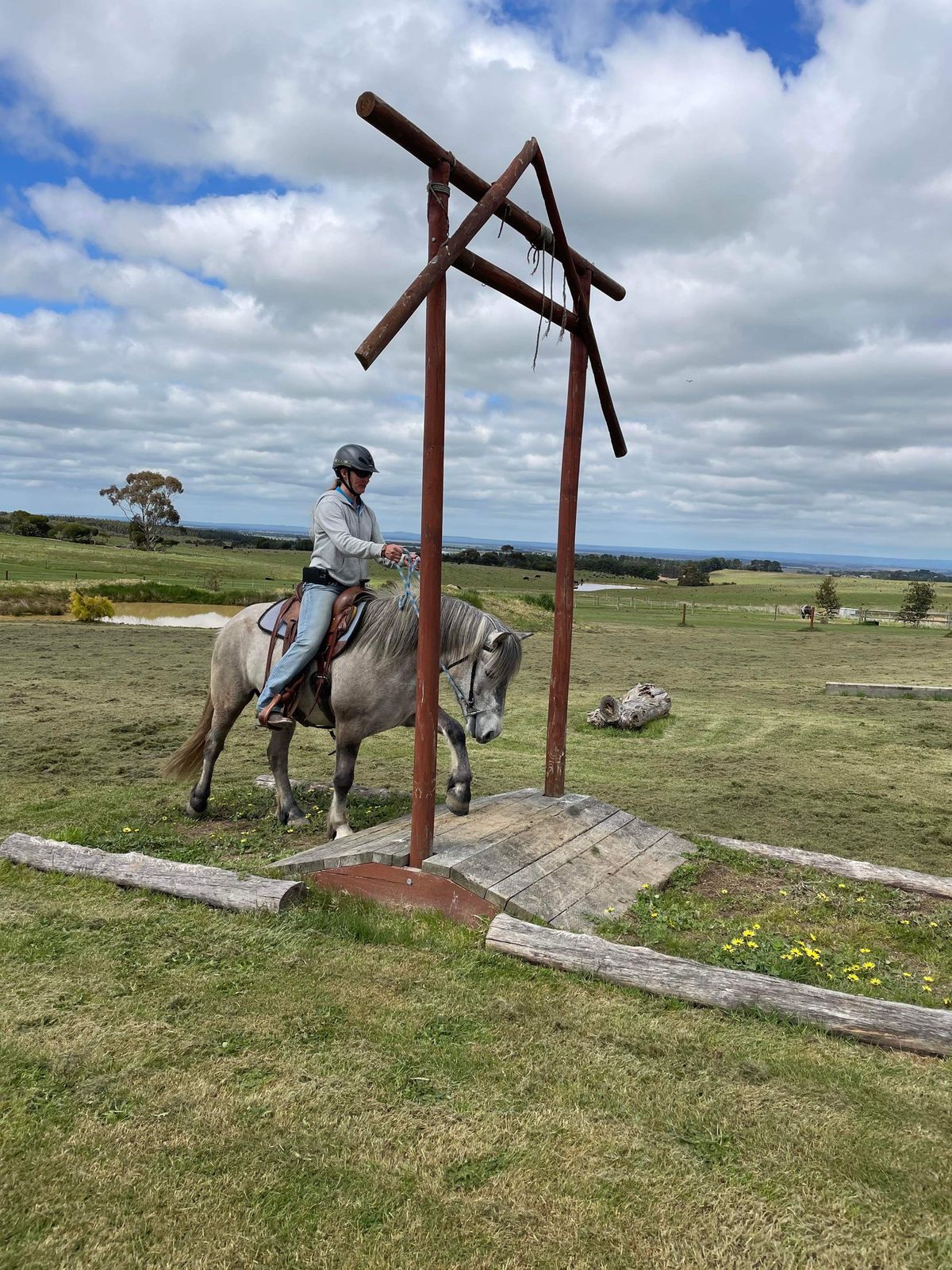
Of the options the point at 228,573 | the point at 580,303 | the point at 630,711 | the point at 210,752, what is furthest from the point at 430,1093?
the point at 228,573

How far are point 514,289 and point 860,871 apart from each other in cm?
468

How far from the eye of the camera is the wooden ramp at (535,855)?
472cm

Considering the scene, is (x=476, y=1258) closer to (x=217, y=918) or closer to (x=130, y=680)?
(x=217, y=918)

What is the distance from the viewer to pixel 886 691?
54.3 ft

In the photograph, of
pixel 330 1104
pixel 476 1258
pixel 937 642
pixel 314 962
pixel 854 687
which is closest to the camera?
pixel 476 1258

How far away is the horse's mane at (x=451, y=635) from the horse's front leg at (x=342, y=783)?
723 mm

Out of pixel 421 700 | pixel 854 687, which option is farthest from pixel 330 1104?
pixel 854 687

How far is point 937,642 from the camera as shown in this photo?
30.9 meters

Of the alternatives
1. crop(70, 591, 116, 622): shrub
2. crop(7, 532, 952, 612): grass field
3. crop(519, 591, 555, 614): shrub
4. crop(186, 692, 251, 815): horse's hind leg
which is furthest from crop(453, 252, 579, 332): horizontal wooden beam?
crop(519, 591, 555, 614): shrub

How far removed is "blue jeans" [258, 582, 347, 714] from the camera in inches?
230

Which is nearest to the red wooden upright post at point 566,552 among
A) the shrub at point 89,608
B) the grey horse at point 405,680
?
the grey horse at point 405,680

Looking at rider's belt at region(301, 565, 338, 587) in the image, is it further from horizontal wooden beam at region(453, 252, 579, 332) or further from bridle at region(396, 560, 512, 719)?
horizontal wooden beam at region(453, 252, 579, 332)

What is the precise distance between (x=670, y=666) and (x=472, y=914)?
17.5m

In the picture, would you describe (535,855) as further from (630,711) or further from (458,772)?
(630,711)
